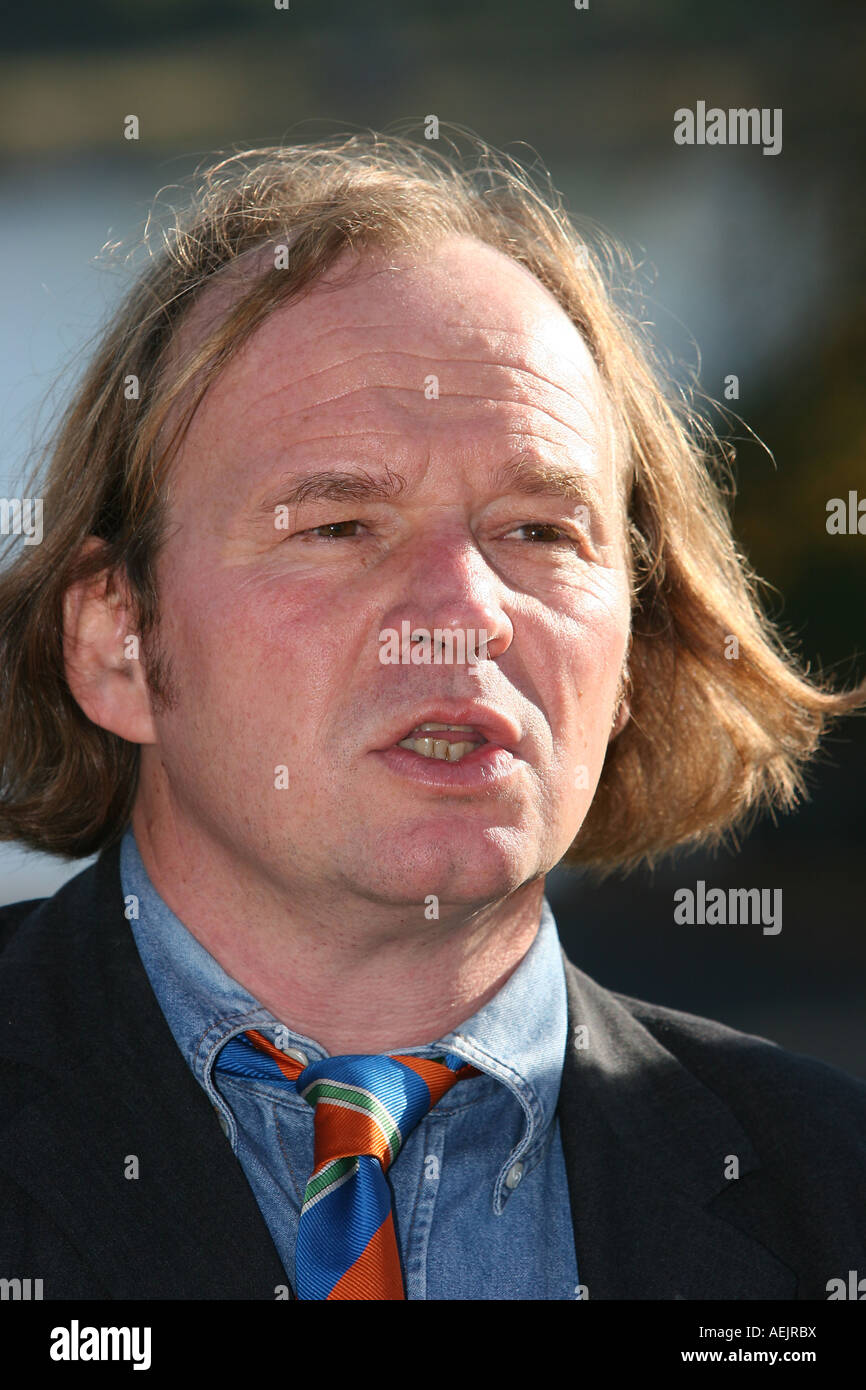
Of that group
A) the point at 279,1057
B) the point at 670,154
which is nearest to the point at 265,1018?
the point at 279,1057

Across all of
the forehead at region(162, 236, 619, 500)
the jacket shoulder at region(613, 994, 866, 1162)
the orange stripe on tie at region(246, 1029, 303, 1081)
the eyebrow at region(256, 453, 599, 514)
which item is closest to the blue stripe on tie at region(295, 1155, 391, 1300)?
the orange stripe on tie at region(246, 1029, 303, 1081)

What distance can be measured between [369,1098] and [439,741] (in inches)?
24.2

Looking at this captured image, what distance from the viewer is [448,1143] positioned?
8.14 ft

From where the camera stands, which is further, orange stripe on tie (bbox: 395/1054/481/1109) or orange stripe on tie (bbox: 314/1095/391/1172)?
orange stripe on tie (bbox: 395/1054/481/1109)

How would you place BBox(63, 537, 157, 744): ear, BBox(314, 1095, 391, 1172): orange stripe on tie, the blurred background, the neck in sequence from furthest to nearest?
the blurred background → BBox(63, 537, 157, 744): ear → the neck → BBox(314, 1095, 391, 1172): orange stripe on tie

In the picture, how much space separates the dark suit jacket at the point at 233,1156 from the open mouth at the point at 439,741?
66 centimetres

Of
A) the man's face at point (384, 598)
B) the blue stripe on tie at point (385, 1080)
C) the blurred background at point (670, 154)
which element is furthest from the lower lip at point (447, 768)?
the blurred background at point (670, 154)

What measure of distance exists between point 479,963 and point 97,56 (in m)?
6.07

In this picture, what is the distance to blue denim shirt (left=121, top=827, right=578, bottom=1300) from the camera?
2.38 meters

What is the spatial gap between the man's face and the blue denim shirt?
241 mm

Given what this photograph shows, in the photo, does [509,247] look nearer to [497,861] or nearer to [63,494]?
[63,494]

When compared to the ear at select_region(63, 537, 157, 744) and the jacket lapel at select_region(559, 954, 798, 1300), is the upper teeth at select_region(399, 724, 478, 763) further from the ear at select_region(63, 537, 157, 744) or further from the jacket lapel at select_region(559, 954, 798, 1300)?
the jacket lapel at select_region(559, 954, 798, 1300)

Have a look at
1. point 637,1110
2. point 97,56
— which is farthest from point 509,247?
point 97,56

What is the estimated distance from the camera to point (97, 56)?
7.06 meters
